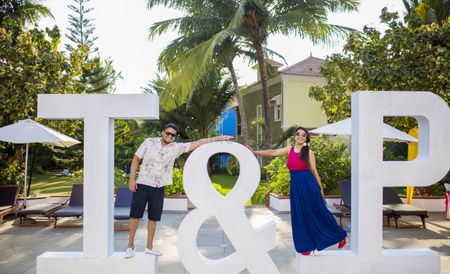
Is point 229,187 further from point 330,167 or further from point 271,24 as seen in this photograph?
point 330,167

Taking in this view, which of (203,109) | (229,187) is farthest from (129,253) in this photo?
(203,109)

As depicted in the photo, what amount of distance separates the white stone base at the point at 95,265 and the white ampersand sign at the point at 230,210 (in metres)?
0.55

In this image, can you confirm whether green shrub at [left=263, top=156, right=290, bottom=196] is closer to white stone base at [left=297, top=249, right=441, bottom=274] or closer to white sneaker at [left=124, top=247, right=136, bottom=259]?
white stone base at [left=297, top=249, right=441, bottom=274]

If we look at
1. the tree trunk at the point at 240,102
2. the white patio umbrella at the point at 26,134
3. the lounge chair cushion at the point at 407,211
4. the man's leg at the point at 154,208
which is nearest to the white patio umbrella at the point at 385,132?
the lounge chair cushion at the point at 407,211

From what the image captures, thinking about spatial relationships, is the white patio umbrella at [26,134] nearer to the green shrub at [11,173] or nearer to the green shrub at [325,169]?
the green shrub at [11,173]

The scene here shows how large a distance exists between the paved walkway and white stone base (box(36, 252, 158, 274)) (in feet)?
2.82

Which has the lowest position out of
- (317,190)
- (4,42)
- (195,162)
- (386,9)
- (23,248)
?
(23,248)

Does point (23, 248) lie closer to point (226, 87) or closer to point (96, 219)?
point (96, 219)

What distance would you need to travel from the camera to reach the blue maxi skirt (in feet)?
16.9

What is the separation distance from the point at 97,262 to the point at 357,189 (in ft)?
10.3

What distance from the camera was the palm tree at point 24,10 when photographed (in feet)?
50.4

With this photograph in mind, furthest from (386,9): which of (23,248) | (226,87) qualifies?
(226,87)

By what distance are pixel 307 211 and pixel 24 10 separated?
14774 millimetres

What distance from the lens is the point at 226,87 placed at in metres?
25.2
